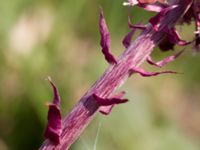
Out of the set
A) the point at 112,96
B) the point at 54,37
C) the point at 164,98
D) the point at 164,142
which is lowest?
the point at 164,98

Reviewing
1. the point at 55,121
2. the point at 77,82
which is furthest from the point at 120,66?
the point at 77,82

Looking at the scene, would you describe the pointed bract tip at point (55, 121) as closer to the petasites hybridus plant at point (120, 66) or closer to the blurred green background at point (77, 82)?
the petasites hybridus plant at point (120, 66)

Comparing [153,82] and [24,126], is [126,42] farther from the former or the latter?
[153,82]

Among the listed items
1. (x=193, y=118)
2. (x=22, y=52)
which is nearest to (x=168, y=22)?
(x=22, y=52)

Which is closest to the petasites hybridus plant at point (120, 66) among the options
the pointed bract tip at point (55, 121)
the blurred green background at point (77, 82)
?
the pointed bract tip at point (55, 121)

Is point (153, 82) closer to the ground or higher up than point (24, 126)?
closer to the ground

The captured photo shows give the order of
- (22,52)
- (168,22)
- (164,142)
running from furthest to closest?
1. (22,52)
2. (164,142)
3. (168,22)
